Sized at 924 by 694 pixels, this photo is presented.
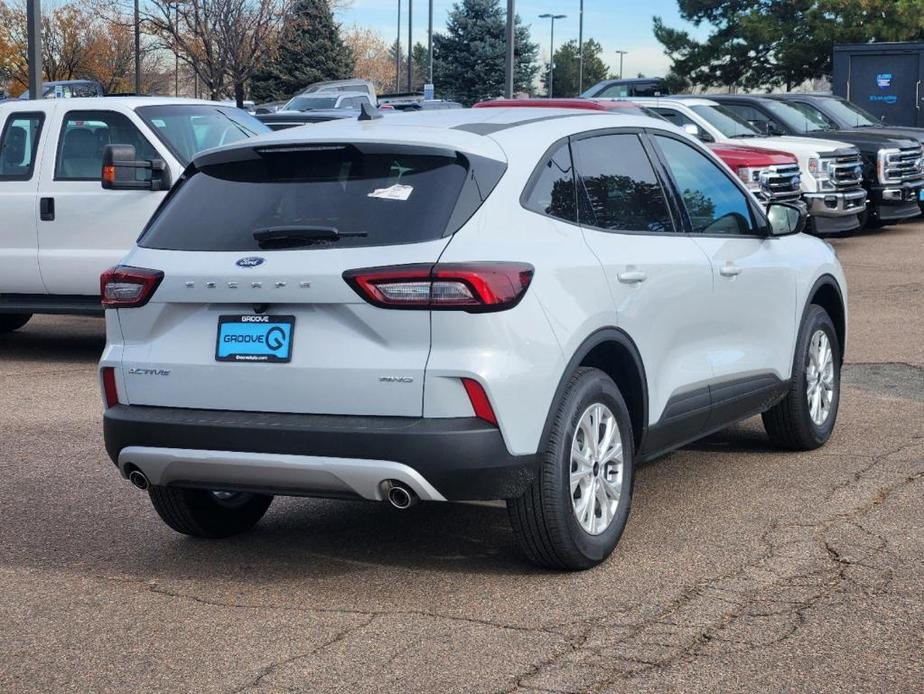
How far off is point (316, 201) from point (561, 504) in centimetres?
135

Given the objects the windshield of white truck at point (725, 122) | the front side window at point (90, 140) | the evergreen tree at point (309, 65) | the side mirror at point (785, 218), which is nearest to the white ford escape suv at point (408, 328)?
the side mirror at point (785, 218)

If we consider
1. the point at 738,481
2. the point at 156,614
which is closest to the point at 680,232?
the point at 738,481

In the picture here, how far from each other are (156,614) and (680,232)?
106 inches

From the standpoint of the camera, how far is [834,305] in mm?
7914

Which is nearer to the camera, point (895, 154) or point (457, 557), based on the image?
point (457, 557)

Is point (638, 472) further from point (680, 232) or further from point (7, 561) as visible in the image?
point (7, 561)

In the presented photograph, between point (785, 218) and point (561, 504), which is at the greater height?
point (785, 218)

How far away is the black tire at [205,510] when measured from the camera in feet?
19.4

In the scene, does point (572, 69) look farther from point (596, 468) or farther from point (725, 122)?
point (596, 468)

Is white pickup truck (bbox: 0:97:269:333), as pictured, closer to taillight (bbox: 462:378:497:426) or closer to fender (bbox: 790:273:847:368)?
fender (bbox: 790:273:847:368)

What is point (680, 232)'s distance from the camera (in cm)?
632

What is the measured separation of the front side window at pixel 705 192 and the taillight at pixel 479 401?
6.36 ft

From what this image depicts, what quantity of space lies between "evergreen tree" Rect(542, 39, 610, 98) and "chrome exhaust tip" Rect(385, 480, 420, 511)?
378 feet

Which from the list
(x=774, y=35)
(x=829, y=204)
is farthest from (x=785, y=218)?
(x=774, y=35)
